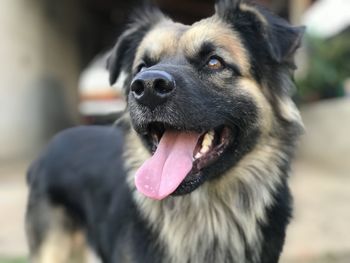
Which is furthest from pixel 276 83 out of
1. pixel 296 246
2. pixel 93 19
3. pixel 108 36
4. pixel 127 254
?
pixel 108 36

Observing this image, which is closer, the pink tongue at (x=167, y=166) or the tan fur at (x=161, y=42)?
the pink tongue at (x=167, y=166)

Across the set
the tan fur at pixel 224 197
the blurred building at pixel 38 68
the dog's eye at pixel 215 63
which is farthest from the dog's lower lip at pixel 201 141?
the blurred building at pixel 38 68

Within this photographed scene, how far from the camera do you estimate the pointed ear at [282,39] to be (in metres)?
3.55

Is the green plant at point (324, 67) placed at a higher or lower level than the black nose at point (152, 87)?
lower

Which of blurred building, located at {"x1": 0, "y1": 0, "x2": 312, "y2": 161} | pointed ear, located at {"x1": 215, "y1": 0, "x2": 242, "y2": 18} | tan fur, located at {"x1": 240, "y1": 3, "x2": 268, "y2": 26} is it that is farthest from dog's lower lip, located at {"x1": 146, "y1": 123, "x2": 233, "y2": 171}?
blurred building, located at {"x1": 0, "y1": 0, "x2": 312, "y2": 161}

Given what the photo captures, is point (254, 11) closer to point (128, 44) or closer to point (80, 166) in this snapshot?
point (128, 44)

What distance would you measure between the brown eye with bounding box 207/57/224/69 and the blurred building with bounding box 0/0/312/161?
22.0 ft

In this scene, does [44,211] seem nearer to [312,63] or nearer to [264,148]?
[264,148]

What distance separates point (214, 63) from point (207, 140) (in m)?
0.45

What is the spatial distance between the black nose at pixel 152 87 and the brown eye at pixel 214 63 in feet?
1.49

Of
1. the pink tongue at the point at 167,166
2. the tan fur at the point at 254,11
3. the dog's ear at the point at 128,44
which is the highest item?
the tan fur at the point at 254,11

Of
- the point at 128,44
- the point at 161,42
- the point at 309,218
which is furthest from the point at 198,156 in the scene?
the point at 309,218

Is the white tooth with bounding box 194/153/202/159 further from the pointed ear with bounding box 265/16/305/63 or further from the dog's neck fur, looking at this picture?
the pointed ear with bounding box 265/16/305/63

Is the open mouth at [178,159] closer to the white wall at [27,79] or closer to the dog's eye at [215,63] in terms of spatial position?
the dog's eye at [215,63]
